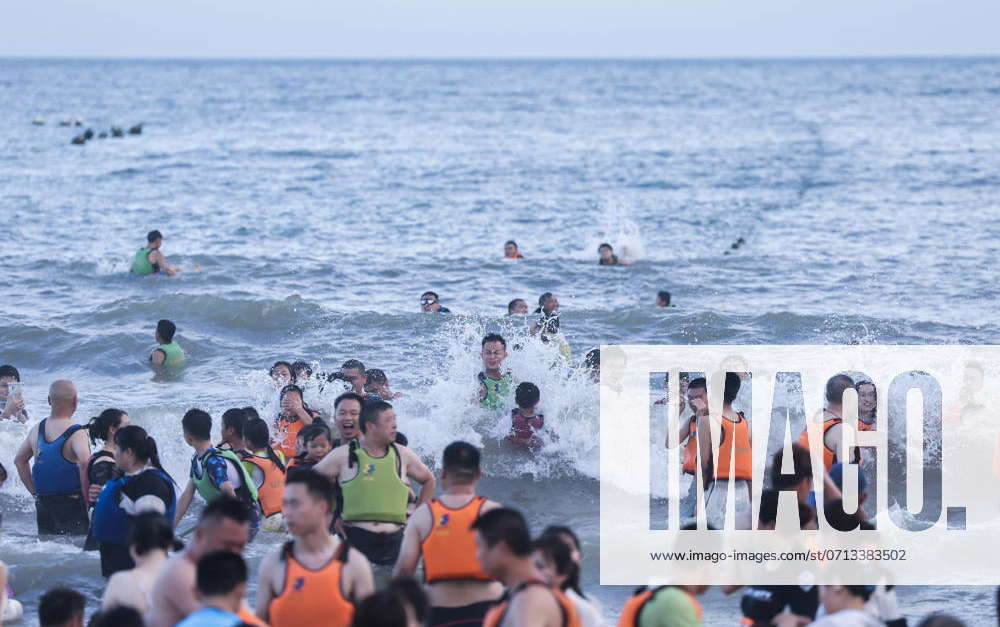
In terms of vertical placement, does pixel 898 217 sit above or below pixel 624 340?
above

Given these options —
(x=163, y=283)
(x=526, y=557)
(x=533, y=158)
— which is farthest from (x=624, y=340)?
(x=533, y=158)

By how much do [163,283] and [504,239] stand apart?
30.4 feet

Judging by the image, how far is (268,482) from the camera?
356 inches

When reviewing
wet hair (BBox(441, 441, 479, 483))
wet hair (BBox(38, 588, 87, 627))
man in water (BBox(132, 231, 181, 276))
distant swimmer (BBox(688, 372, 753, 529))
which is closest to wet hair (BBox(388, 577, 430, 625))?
wet hair (BBox(441, 441, 479, 483))

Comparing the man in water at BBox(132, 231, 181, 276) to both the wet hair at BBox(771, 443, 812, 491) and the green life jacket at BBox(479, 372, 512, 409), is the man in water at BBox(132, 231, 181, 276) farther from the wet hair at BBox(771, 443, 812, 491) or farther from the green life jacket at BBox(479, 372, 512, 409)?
the wet hair at BBox(771, 443, 812, 491)

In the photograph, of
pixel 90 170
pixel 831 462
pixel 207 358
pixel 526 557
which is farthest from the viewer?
pixel 90 170

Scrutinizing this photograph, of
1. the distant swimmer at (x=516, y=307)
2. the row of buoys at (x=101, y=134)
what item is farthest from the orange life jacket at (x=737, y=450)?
the row of buoys at (x=101, y=134)

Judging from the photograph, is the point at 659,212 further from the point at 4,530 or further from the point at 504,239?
the point at 4,530

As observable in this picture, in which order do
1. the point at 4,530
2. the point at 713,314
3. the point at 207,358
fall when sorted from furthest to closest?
the point at 713,314
the point at 207,358
the point at 4,530

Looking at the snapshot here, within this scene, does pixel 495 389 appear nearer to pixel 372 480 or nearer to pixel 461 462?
pixel 372 480

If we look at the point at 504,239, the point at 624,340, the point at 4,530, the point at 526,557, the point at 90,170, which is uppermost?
the point at 90,170

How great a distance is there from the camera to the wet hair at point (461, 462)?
6.41 meters

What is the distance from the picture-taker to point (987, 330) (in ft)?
61.4

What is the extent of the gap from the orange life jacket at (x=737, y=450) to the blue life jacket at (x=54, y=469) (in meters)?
5.25
